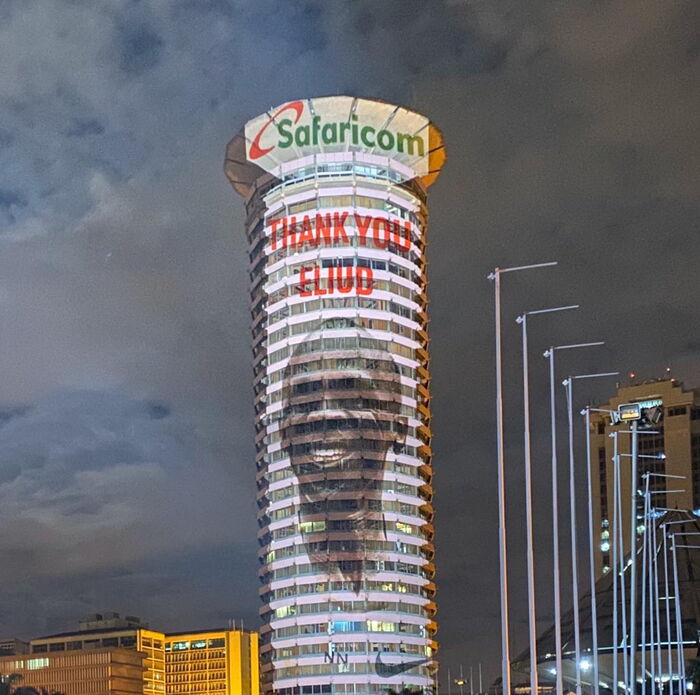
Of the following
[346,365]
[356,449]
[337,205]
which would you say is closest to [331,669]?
[356,449]

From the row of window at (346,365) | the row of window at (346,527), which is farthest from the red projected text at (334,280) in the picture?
the row of window at (346,527)

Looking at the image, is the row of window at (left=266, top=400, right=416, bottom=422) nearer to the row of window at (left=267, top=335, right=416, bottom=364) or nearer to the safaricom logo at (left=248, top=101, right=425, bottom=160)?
the row of window at (left=267, top=335, right=416, bottom=364)

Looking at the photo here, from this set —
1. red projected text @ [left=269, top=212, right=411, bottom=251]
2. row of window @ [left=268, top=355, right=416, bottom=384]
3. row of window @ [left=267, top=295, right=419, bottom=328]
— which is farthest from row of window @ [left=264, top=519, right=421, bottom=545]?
red projected text @ [left=269, top=212, right=411, bottom=251]

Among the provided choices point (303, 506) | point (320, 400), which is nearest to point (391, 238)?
point (320, 400)

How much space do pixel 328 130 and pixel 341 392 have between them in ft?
102

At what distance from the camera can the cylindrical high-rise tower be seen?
155500 millimetres

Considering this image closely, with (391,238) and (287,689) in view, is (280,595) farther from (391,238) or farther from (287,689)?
(391,238)

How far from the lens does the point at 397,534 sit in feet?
521

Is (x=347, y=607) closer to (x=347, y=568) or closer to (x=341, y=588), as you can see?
(x=341, y=588)

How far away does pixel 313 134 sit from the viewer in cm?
16812

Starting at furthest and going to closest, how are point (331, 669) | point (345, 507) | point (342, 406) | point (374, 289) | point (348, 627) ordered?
point (374, 289) → point (342, 406) → point (345, 507) → point (348, 627) → point (331, 669)

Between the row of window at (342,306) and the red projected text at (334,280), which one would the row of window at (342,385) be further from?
the red projected text at (334,280)

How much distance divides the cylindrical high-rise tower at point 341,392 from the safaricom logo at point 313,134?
17 cm

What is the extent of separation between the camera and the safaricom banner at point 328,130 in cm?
16750
